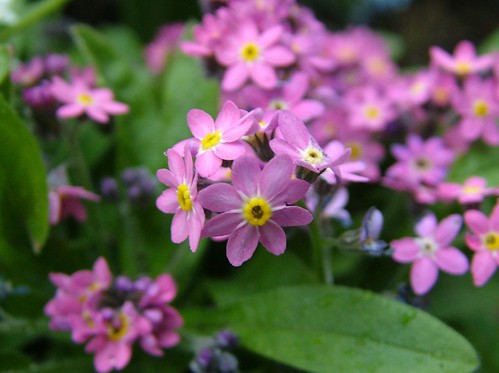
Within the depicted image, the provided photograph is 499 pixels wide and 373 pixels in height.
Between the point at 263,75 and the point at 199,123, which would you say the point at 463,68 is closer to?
the point at 263,75

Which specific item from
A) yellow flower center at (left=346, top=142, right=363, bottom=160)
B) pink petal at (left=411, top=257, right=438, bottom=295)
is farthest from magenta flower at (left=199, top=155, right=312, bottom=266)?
yellow flower center at (left=346, top=142, right=363, bottom=160)

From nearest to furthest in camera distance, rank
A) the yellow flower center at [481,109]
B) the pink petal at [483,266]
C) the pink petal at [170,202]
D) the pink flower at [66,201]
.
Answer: the pink petal at [170,202], the pink petal at [483,266], the pink flower at [66,201], the yellow flower center at [481,109]

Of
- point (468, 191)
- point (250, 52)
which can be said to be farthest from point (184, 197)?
point (468, 191)

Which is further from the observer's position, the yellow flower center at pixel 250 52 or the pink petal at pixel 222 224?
the yellow flower center at pixel 250 52

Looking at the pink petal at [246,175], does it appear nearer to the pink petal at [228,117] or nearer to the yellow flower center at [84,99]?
the pink petal at [228,117]

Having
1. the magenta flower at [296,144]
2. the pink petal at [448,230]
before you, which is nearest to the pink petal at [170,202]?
the magenta flower at [296,144]

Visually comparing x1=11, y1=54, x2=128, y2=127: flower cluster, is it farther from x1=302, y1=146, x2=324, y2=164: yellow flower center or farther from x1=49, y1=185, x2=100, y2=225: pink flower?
x1=302, y1=146, x2=324, y2=164: yellow flower center
